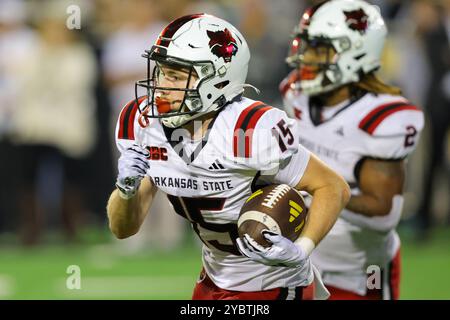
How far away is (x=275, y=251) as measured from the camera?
393 cm

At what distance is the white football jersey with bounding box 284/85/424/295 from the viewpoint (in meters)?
5.11

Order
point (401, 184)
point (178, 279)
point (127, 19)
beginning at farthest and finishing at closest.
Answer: point (127, 19), point (178, 279), point (401, 184)

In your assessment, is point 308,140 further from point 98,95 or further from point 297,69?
point 98,95

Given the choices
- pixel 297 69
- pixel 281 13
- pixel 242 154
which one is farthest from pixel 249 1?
pixel 242 154

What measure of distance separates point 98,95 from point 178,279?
270 cm

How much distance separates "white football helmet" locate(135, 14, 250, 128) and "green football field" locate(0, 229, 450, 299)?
11.0 feet

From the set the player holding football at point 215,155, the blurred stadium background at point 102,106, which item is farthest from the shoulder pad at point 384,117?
the blurred stadium background at point 102,106

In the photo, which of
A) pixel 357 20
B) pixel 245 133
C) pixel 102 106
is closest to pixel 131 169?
pixel 245 133

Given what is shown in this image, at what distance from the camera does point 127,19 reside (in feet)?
32.6

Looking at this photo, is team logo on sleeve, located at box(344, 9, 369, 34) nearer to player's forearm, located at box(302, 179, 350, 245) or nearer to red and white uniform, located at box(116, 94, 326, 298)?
red and white uniform, located at box(116, 94, 326, 298)

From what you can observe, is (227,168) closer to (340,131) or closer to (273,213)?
(273,213)

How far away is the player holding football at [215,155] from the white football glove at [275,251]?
0.04 meters

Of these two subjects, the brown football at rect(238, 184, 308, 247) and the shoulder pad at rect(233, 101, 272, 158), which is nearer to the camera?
the brown football at rect(238, 184, 308, 247)

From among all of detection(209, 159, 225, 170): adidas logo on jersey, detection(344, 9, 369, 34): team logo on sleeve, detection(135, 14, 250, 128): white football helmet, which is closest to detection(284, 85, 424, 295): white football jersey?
detection(344, 9, 369, 34): team logo on sleeve
